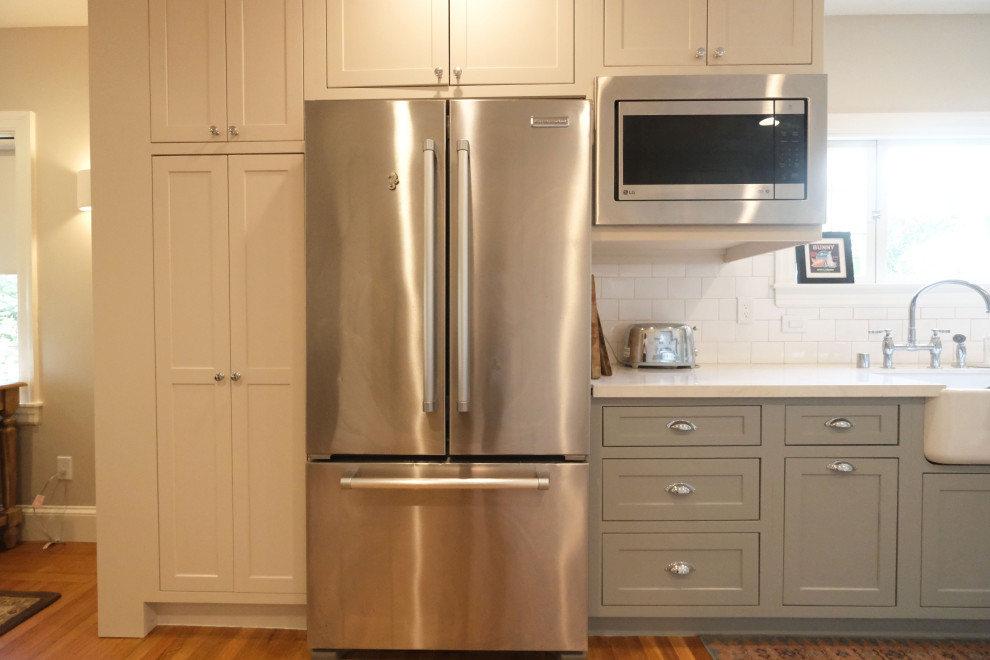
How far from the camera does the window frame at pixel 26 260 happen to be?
267 centimetres

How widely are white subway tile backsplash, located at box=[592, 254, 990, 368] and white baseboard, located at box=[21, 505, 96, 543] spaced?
274 centimetres

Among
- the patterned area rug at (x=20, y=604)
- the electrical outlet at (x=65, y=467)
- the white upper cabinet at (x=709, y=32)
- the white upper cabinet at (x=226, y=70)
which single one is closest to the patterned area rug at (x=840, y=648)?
the white upper cabinet at (x=709, y=32)

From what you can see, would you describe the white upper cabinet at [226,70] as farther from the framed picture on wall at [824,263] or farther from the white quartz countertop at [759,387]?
the framed picture on wall at [824,263]

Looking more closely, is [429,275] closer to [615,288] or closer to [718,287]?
[615,288]

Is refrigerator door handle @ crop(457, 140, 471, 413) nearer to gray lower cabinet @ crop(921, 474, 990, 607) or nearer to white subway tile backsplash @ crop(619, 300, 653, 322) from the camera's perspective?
white subway tile backsplash @ crop(619, 300, 653, 322)

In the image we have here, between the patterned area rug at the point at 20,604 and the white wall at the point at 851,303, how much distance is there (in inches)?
109

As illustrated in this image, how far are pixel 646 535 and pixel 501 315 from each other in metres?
0.89

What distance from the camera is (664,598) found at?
5.98ft

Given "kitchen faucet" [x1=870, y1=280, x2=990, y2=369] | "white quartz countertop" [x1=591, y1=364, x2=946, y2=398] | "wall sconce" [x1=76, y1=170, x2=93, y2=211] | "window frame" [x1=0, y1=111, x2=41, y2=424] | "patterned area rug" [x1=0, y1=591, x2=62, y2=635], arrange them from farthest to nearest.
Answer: "window frame" [x1=0, y1=111, x2=41, y2=424] → "wall sconce" [x1=76, y1=170, x2=93, y2=211] → "kitchen faucet" [x1=870, y1=280, x2=990, y2=369] → "patterned area rug" [x1=0, y1=591, x2=62, y2=635] → "white quartz countertop" [x1=591, y1=364, x2=946, y2=398]

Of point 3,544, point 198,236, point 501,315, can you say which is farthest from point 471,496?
point 3,544

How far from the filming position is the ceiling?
2381 mm

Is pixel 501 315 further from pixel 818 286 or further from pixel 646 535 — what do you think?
pixel 818 286

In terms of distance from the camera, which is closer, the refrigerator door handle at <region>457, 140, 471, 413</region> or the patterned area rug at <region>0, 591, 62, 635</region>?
the refrigerator door handle at <region>457, 140, 471, 413</region>

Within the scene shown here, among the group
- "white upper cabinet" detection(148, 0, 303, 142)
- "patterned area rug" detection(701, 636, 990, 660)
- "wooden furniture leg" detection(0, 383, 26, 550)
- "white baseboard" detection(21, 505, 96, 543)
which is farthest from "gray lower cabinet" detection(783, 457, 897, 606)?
"wooden furniture leg" detection(0, 383, 26, 550)
